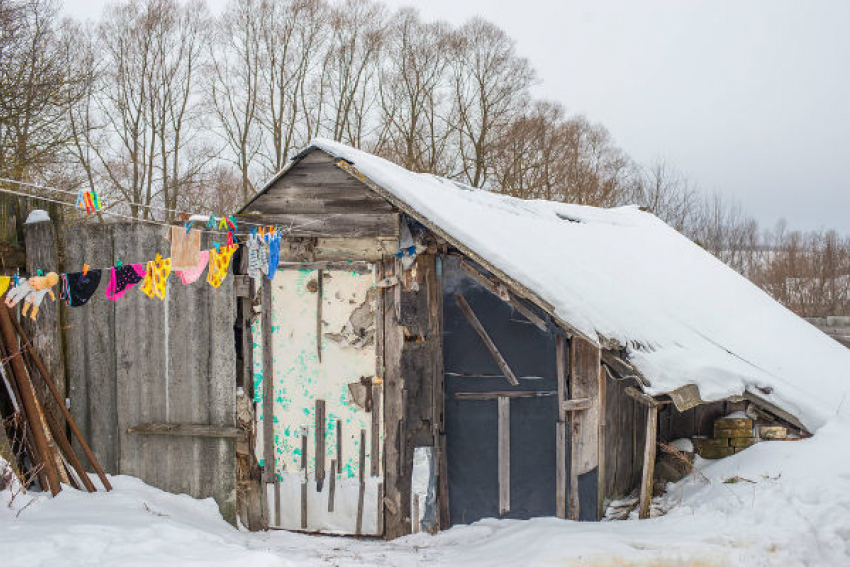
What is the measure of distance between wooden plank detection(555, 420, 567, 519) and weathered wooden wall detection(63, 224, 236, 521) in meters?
3.25

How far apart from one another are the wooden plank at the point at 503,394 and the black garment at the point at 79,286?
3572 millimetres

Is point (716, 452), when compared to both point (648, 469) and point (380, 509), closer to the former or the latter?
point (648, 469)

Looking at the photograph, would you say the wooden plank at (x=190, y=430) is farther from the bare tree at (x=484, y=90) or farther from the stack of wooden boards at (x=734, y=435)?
the bare tree at (x=484, y=90)

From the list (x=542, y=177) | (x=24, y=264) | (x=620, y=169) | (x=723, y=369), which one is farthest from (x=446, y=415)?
(x=620, y=169)

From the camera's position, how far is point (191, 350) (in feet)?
21.5

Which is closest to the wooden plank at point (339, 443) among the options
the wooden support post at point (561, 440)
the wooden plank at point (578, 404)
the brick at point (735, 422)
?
the wooden support post at point (561, 440)

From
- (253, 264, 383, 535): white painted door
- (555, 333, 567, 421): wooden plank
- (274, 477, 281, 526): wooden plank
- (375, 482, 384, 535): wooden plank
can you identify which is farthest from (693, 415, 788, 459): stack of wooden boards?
(274, 477, 281, 526): wooden plank

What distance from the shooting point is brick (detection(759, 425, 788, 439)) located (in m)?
6.79

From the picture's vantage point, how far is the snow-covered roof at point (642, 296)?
6176 mm

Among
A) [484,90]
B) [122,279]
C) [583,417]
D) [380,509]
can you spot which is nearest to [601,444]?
[583,417]

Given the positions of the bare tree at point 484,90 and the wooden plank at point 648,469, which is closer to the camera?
the wooden plank at point 648,469

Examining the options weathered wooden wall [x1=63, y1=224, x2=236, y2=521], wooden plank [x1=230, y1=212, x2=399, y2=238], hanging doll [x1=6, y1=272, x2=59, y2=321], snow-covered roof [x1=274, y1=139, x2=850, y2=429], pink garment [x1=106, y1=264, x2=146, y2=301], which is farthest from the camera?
weathered wooden wall [x1=63, y1=224, x2=236, y2=521]

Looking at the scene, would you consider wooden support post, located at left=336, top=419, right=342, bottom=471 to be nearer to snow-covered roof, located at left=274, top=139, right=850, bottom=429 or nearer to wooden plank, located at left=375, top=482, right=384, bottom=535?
wooden plank, located at left=375, top=482, right=384, bottom=535

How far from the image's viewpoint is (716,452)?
6.96 metres
